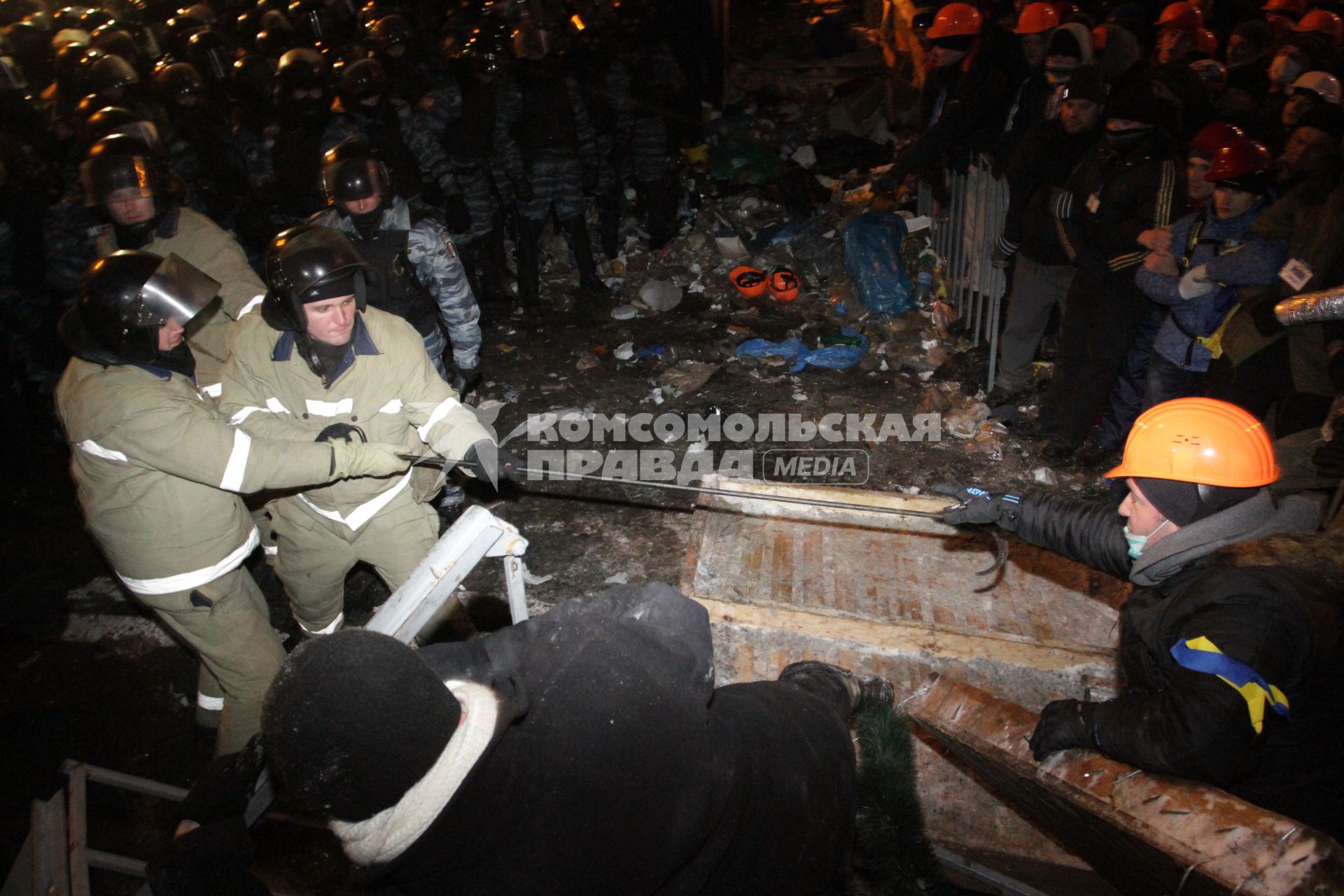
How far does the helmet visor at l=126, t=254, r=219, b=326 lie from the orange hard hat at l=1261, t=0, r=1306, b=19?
8733 mm

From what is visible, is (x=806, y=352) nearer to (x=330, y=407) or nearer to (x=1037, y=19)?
(x=1037, y=19)

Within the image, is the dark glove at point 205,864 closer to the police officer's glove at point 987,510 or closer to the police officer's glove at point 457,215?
the police officer's glove at point 987,510

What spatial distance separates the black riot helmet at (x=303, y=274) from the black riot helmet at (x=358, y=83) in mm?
3425

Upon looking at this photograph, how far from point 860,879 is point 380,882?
1487 millimetres

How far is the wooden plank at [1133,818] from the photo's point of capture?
1.40 metres

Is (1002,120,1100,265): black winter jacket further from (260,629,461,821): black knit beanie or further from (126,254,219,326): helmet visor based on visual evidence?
(260,629,461,821): black knit beanie

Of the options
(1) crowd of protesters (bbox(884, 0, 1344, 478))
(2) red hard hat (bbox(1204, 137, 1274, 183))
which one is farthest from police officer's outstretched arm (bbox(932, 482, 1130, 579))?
(2) red hard hat (bbox(1204, 137, 1274, 183))

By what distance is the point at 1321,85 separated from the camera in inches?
165

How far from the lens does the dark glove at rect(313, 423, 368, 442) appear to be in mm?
2479

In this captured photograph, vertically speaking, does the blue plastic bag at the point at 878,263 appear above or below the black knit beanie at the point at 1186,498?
below

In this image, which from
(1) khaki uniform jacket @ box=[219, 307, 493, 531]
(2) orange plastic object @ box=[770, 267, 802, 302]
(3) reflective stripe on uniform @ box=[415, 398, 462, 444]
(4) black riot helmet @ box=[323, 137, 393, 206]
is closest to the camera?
(1) khaki uniform jacket @ box=[219, 307, 493, 531]

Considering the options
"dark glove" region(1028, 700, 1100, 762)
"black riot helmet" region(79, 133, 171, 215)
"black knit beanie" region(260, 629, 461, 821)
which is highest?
"black riot helmet" region(79, 133, 171, 215)

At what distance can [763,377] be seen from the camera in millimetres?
5223

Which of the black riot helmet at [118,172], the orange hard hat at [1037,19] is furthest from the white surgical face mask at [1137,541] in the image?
the orange hard hat at [1037,19]
